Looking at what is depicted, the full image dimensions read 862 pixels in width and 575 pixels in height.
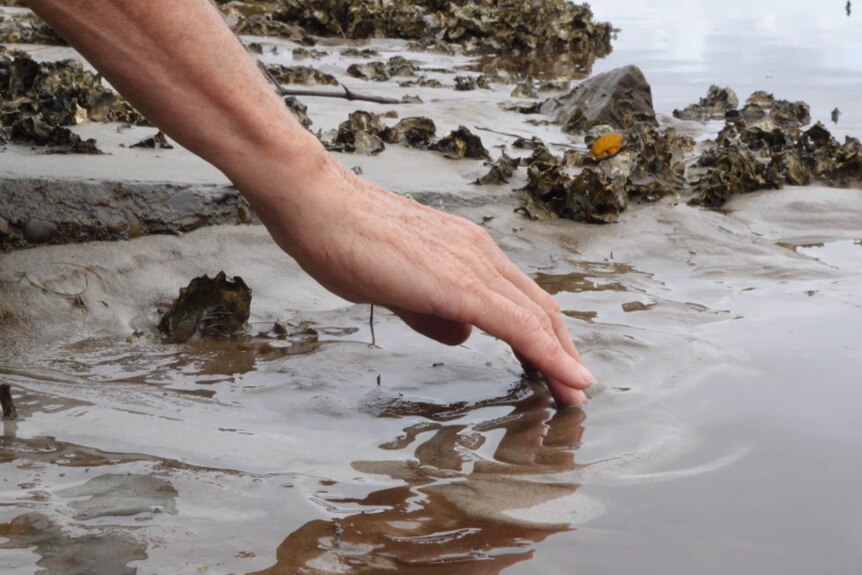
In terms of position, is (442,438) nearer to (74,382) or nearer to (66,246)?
(74,382)

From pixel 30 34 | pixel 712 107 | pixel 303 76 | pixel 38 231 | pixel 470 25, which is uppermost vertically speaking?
pixel 470 25

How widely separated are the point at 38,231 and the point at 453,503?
2.02m

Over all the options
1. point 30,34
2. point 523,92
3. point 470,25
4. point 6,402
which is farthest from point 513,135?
point 470,25

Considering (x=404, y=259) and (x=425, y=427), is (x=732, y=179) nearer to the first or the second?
(x=425, y=427)

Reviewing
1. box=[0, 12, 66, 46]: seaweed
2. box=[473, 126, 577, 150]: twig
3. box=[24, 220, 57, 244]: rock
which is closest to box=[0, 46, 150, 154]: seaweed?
box=[24, 220, 57, 244]: rock

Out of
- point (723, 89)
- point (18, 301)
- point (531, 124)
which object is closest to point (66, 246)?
point (18, 301)

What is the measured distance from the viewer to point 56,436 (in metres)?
2.34

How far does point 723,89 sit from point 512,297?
5159mm

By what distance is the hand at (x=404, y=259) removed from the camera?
2229 mm

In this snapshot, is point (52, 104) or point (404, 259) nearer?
point (404, 259)

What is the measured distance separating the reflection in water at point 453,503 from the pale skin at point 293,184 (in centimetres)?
19

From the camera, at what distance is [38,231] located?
3510mm

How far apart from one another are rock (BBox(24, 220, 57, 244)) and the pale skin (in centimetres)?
148

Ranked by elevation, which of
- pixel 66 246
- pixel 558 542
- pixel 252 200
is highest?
pixel 252 200
